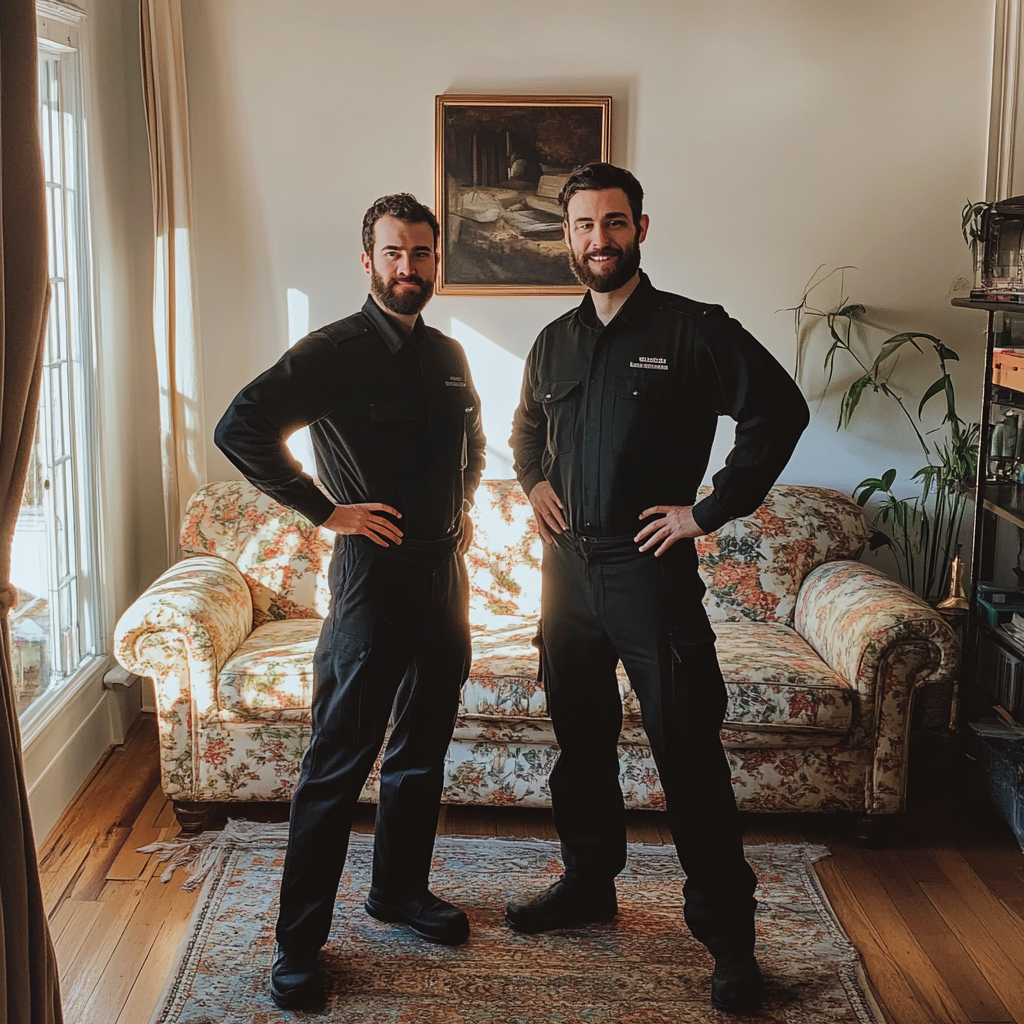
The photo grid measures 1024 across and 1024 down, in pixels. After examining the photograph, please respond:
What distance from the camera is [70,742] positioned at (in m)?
3.39

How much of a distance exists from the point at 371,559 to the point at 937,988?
151 centimetres

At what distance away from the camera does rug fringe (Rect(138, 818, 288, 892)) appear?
9.66 feet

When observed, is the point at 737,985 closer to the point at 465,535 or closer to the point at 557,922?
the point at 557,922

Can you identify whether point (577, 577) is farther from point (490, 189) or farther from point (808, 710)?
point (490, 189)

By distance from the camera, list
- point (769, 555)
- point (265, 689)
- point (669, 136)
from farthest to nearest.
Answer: point (669, 136)
point (769, 555)
point (265, 689)

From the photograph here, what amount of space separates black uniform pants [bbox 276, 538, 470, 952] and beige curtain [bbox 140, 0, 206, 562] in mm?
1568

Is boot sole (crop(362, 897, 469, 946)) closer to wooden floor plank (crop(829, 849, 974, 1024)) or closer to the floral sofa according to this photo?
the floral sofa

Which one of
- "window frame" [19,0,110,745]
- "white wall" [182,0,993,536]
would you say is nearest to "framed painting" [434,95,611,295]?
"white wall" [182,0,993,536]

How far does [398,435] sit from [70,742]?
166cm

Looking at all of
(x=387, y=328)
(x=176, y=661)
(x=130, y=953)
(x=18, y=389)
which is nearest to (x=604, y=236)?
(x=387, y=328)

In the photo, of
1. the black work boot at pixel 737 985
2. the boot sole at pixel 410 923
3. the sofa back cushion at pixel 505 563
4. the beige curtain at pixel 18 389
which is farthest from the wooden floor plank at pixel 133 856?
the black work boot at pixel 737 985

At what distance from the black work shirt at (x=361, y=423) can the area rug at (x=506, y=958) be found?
3.09ft

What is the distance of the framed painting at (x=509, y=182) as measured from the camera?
3809 mm

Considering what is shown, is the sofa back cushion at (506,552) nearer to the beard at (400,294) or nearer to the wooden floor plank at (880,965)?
the wooden floor plank at (880,965)
